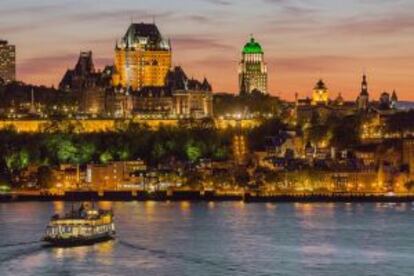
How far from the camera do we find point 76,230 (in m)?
39.1

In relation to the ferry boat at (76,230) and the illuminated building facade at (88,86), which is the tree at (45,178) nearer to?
the illuminated building facade at (88,86)

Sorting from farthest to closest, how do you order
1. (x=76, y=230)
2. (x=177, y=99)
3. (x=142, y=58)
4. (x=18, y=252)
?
(x=142, y=58)
(x=177, y=99)
(x=76, y=230)
(x=18, y=252)

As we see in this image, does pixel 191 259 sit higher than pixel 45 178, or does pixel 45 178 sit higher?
pixel 45 178

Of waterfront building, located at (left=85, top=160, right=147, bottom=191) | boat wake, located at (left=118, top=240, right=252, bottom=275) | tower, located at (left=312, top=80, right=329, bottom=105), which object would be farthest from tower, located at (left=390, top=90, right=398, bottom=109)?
boat wake, located at (left=118, top=240, right=252, bottom=275)

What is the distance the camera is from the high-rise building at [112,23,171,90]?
86.5 metres

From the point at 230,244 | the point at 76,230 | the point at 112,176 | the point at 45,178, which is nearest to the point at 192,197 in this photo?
the point at 112,176

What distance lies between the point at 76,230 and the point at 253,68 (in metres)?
62.1

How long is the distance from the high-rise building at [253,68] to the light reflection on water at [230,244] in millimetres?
46461

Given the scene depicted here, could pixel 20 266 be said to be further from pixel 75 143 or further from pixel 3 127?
pixel 3 127

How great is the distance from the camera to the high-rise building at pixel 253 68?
99.8 metres

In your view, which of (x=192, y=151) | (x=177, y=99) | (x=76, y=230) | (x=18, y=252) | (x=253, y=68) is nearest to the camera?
(x=18, y=252)

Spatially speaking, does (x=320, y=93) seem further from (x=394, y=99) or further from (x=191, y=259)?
(x=191, y=259)

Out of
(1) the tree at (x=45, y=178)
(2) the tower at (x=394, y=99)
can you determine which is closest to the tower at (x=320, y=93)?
(2) the tower at (x=394, y=99)

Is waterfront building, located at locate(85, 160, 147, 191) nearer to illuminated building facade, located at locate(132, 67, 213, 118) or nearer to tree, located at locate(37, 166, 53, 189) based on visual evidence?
tree, located at locate(37, 166, 53, 189)
